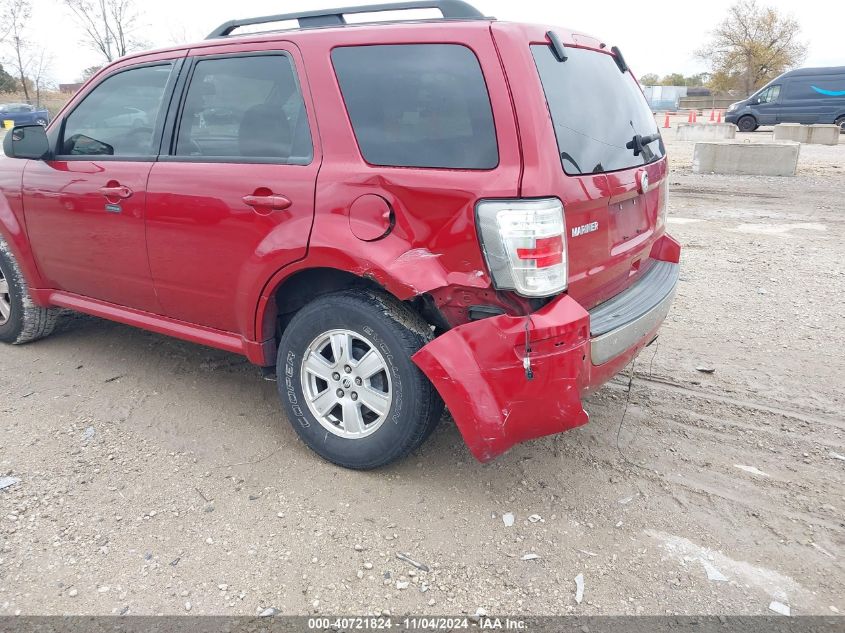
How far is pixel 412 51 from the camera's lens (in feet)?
9.02

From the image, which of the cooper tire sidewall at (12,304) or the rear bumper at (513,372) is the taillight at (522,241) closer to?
the rear bumper at (513,372)

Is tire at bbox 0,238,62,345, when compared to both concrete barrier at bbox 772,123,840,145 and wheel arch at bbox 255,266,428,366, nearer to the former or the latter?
wheel arch at bbox 255,266,428,366

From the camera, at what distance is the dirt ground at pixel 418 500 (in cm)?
240

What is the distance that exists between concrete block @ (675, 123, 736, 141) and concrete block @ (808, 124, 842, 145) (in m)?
2.60

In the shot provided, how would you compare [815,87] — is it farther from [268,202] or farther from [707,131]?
[268,202]

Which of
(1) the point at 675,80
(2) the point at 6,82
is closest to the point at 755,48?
(1) the point at 675,80

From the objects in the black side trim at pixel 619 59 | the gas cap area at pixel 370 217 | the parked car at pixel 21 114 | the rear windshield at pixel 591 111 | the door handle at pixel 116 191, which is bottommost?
the gas cap area at pixel 370 217

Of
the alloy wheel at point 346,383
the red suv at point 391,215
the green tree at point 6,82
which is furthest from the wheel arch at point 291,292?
the green tree at point 6,82

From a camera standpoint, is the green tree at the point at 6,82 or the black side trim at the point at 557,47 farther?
the green tree at the point at 6,82

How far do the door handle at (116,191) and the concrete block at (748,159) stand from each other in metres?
13.0

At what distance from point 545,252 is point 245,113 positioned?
1.67m

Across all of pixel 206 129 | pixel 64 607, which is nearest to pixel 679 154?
pixel 206 129

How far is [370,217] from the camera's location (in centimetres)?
274

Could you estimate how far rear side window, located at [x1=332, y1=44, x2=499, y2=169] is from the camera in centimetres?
259
